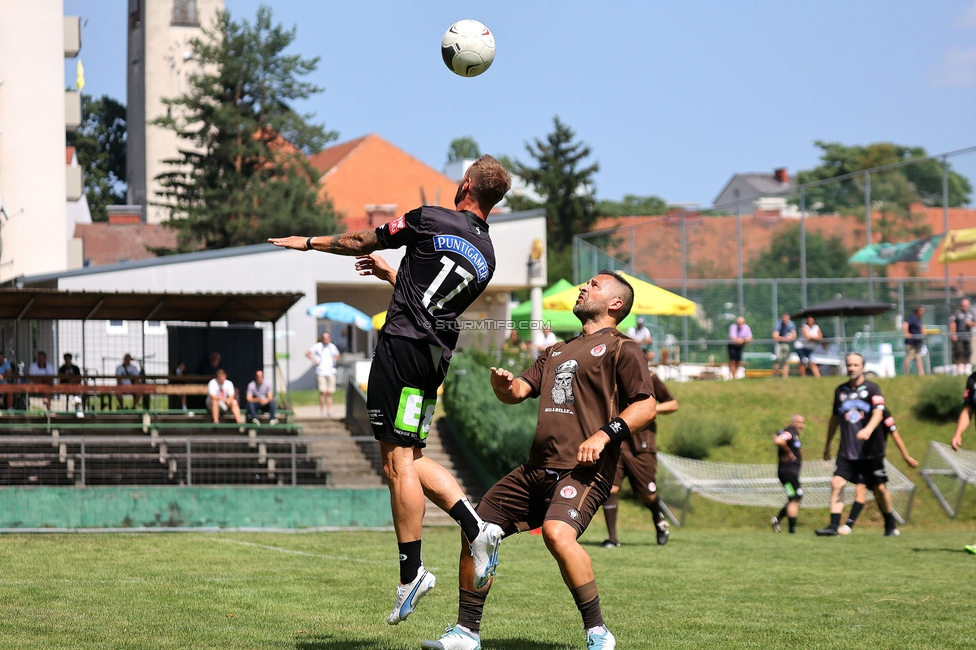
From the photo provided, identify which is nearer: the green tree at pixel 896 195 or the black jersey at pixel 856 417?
the black jersey at pixel 856 417

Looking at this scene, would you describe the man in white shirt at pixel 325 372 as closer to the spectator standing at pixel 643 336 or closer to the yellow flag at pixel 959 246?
the spectator standing at pixel 643 336

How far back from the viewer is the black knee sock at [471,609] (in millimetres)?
5719

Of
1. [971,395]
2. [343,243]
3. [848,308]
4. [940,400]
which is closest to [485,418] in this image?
[940,400]

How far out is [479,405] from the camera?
21375 mm

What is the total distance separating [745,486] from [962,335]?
967 centimetres

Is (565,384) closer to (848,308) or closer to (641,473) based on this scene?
(641,473)

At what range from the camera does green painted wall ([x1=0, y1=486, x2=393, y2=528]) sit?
13641 millimetres

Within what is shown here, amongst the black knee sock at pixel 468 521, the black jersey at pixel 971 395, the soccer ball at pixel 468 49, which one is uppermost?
the soccer ball at pixel 468 49

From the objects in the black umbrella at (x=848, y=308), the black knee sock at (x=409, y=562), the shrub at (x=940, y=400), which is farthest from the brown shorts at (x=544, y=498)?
the black umbrella at (x=848, y=308)

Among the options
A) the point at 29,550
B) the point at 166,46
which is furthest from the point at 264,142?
the point at 29,550

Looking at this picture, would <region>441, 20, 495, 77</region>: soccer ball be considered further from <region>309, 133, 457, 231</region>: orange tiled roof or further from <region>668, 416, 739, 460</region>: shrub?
<region>309, 133, 457, 231</region>: orange tiled roof

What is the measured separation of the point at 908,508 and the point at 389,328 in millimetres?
14330

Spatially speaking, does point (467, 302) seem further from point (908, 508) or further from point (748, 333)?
point (748, 333)

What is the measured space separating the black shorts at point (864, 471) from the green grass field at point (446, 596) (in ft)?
4.90
